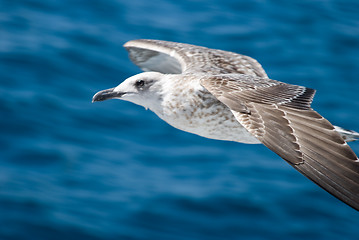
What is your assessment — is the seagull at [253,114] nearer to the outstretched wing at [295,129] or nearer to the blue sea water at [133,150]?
the outstretched wing at [295,129]

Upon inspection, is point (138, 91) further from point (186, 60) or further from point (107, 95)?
point (186, 60)

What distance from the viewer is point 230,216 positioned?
53.8ft

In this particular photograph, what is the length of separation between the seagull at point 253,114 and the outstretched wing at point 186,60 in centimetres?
2

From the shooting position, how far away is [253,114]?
5539 millimetres

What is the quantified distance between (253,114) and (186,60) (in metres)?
2.65

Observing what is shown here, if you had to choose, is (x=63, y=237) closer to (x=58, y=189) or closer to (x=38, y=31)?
(x=58, y=189)

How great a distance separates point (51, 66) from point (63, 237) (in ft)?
21.6

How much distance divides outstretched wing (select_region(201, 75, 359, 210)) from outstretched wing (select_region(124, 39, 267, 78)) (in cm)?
150

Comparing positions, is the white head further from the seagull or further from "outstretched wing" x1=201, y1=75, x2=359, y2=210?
"outstretched wing" x1=201, y1=75, x2=359, y2=210

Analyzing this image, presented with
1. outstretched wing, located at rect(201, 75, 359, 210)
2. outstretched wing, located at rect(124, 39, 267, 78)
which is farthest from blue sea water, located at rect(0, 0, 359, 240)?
outstretched wing, located at rect(201, 75, 359, 210)

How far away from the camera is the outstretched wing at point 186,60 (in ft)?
25.9

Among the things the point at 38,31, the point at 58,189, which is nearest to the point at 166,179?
the point at 58,189

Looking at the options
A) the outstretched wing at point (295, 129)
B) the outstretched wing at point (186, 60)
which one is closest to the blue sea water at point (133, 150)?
the outstretched wing at point (186, 60)

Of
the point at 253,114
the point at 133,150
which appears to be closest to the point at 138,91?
the point at 253,114
